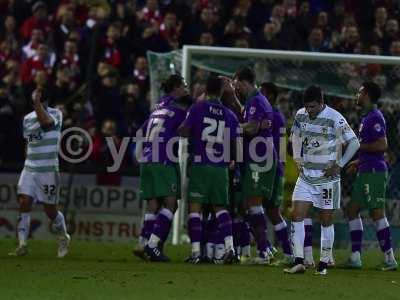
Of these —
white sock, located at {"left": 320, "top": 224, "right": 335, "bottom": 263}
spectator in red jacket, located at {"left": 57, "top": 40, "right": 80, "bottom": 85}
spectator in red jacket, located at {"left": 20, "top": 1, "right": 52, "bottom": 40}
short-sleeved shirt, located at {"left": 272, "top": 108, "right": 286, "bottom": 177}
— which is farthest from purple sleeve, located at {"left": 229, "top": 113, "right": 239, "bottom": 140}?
spectator in red jacket, located at {"left": 20, "top": 1, "right": 52, "bottom": 40}

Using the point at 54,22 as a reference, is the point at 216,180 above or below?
below

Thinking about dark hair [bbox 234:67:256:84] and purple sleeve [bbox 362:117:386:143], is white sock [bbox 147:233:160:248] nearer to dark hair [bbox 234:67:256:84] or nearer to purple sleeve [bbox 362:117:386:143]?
dark hair [bbox 234:67:256:84]

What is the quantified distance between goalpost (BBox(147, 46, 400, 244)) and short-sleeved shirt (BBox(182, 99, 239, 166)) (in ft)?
12.8

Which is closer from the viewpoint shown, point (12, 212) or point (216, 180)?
point (216, 180)

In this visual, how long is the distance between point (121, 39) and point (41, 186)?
21.1 ft

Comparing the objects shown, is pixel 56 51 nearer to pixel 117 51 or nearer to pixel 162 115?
pixel 117 51

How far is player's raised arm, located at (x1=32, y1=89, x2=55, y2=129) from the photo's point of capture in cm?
1462

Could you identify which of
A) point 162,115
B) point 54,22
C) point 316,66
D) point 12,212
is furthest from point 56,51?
point 162,115

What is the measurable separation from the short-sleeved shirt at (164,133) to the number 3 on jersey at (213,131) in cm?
57

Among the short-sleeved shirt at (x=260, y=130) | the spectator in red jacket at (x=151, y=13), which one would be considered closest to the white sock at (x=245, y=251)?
the short-sleeved shirt at (x=260, y=130)

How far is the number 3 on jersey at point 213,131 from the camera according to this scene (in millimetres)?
13969

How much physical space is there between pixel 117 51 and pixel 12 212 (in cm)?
356

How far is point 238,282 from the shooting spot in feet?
37.8

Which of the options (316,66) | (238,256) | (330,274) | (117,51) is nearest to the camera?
(330,274)
